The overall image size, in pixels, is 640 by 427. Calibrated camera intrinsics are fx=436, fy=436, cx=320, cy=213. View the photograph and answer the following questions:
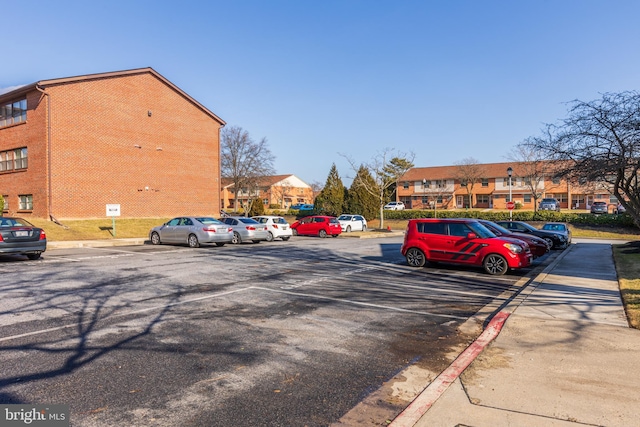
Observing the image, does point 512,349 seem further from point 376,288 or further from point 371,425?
point 376,288

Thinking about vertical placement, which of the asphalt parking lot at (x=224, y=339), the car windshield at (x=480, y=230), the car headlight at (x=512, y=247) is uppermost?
the car windshield at (x=480, y=230)

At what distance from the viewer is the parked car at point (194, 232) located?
19.7 metres

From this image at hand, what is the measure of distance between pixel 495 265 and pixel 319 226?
18655 mm

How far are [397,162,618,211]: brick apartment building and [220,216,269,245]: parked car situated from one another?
47.0 meters

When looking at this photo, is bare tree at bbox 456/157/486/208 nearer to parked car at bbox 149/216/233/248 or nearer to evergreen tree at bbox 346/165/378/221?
evergreen tree at bbox 346/165/378/221

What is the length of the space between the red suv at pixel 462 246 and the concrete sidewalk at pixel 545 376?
14.5 feet

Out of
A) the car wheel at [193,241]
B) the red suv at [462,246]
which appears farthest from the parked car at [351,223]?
the red suv at [462,246]

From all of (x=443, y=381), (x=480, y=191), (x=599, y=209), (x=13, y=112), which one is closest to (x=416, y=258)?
(x=443, y=381)

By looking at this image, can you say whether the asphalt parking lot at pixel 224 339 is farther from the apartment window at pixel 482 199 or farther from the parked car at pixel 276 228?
the apartment window at pixel 482 199

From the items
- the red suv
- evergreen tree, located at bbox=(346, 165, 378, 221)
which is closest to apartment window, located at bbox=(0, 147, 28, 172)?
the red suv

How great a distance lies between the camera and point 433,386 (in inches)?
172

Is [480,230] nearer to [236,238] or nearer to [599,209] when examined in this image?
[236,238]

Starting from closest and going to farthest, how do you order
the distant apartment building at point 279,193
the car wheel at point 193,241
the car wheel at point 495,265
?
the car wheel at point 495,265
the car wheel at point 193,241
the distant apartment building at point 279,193

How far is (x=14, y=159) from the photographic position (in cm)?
2866
